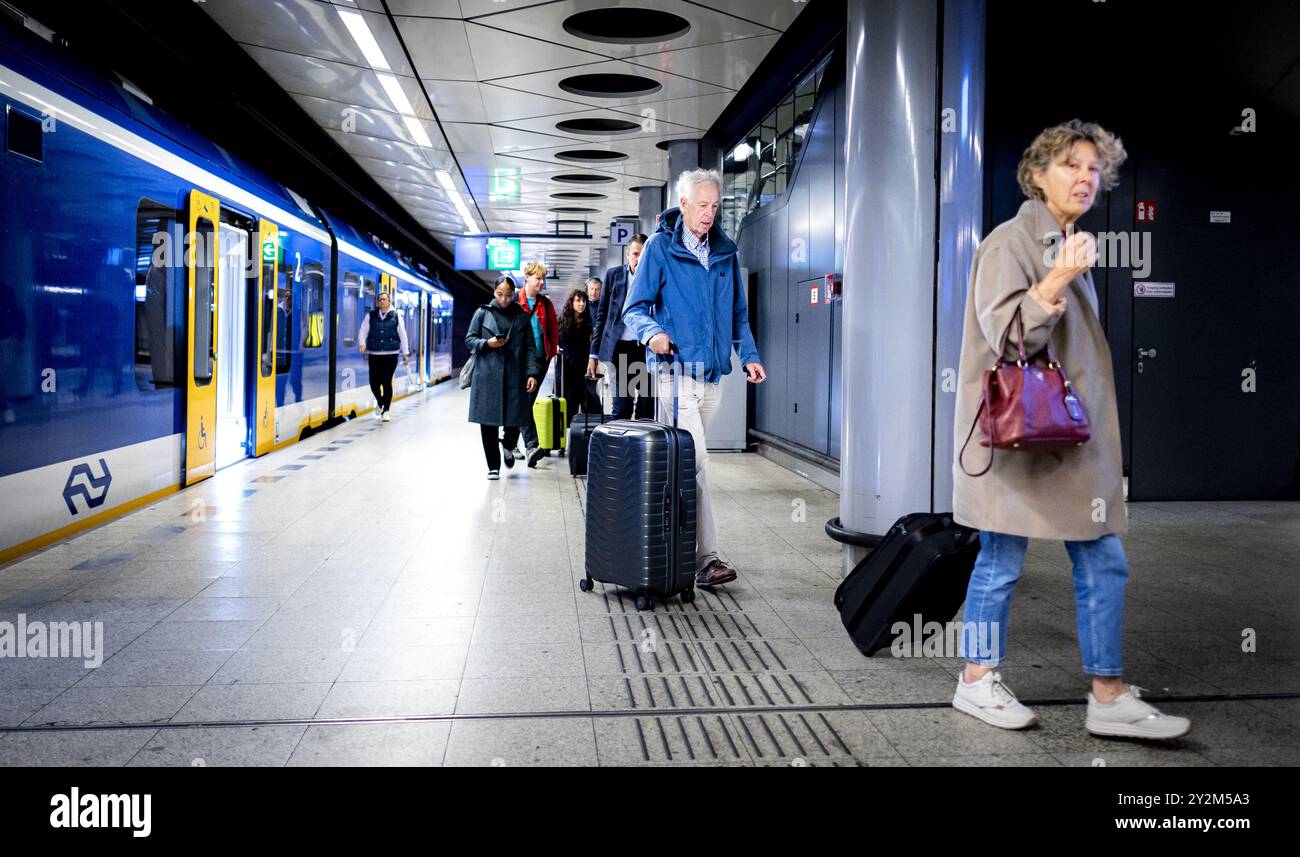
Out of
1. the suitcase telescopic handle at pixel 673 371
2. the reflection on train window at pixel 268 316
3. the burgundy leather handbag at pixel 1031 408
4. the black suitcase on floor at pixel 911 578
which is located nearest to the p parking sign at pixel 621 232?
the reflection on train window at pixel 268 316

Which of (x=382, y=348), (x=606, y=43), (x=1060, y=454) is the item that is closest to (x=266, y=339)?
(x=606, y=43)

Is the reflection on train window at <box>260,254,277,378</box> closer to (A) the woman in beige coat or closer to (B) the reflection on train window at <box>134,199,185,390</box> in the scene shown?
(B) the reflection on train window at <box>134,199,185,390</box>

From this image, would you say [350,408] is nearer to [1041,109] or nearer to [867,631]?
[1041,109]

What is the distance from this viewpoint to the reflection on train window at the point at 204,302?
23.7ft

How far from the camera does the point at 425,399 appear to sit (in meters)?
19.2

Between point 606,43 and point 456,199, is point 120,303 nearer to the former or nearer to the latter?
point 606,43

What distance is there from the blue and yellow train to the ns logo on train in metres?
0.01

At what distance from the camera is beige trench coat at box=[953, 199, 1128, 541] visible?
8.73 ft

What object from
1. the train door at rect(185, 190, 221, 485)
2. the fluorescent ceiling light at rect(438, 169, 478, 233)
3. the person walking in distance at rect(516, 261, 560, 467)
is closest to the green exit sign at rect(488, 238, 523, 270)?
the fluorescent ceiling light at rect(438, 169, 478, 233)

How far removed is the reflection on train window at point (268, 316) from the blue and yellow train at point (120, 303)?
3 cm

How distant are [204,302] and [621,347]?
302cm

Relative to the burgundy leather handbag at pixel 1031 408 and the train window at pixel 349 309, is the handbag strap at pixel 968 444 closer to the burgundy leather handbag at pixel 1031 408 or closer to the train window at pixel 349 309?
the burgundy leather handbag at pixel 1031 408

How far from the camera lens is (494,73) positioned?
30.2ft
